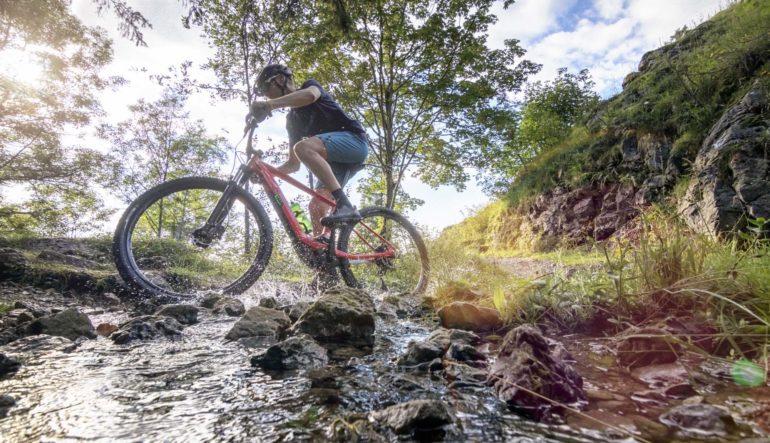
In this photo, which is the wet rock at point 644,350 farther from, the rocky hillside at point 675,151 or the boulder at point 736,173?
the boulder at point 736,173

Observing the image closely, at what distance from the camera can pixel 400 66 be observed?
12.6m

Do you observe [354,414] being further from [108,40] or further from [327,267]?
[108,40]

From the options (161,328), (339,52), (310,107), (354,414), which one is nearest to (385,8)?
(339,52)

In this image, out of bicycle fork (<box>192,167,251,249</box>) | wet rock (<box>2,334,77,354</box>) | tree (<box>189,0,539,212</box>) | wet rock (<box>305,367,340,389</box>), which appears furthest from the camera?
tree (<box>189,0,539,212</box>)

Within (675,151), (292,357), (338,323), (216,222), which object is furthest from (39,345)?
(675,151)

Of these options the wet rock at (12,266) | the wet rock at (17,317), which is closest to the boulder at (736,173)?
the wet rock at (17,317)

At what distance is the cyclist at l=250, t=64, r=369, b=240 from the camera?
3658mm

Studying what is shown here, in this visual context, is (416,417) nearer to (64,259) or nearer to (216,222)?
(216,222)

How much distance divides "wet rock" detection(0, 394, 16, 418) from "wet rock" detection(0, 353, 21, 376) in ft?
1.40

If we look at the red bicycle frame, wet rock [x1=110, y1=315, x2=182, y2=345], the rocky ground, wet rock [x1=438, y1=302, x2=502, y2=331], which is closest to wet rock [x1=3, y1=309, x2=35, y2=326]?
the rocky ground

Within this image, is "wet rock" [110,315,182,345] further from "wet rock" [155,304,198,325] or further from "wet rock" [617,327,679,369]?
"wet rock" [617,327,679,369]

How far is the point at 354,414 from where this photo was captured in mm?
1035

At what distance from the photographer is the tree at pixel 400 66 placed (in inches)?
460

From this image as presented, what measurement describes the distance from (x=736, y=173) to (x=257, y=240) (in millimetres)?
6412
